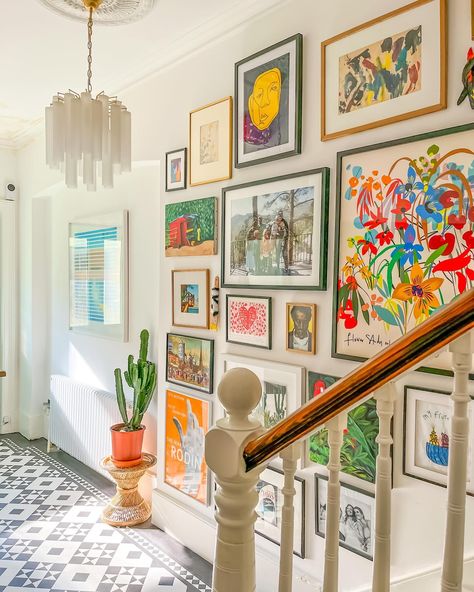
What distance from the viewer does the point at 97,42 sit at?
2.86 m

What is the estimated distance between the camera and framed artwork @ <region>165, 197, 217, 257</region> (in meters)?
2.73

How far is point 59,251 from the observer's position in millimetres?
4828

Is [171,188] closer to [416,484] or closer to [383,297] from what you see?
[383,297]

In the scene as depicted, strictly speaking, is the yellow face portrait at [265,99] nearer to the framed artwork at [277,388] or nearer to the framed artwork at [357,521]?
the framed artwork at [277,388]

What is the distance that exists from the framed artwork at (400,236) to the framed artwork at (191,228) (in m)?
0.86

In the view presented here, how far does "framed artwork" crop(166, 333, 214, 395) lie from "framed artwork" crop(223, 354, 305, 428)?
0.32 meters

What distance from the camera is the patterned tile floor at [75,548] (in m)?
2.59

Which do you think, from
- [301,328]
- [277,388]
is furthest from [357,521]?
[301,328]

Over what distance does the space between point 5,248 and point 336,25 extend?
4.03 metres

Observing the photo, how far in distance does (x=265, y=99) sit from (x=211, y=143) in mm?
448

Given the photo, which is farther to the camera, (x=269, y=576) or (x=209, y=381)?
(x=209, y=381)

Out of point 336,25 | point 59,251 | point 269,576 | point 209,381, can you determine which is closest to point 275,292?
point 209,381

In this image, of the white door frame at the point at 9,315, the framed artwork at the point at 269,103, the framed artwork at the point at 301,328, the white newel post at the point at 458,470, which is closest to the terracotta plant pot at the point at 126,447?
the framed artwork at the point at 301,328

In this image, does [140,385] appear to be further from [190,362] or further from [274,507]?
[274,507]
